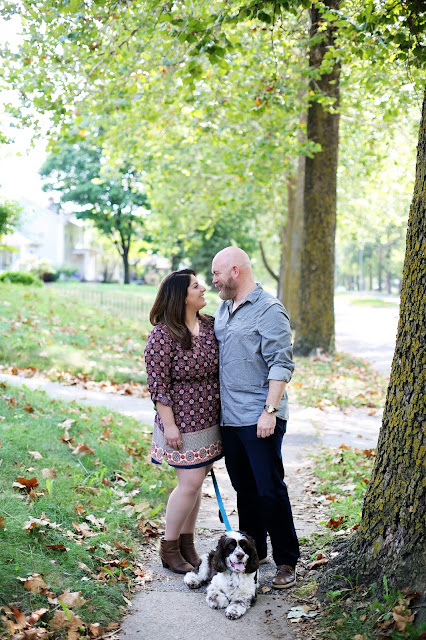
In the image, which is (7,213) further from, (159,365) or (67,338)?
(159,365)

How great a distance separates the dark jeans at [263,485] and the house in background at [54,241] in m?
55.3

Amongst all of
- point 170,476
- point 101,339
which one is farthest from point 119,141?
point 170,476

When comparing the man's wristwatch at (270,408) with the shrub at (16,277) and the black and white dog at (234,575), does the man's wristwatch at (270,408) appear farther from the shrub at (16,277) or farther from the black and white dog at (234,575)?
the shrub at (16,277)

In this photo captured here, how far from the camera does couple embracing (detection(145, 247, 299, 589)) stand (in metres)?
4.61

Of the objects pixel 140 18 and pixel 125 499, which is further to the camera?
pixel 140 18

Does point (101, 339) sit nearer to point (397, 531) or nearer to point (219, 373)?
point (219, 373)

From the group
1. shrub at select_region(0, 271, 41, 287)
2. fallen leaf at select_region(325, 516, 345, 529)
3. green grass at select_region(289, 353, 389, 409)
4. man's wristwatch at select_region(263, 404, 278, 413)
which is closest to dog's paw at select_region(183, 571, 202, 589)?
man's wristwatch at select_region(263, 404, 278, 413)

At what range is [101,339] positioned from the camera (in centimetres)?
1566

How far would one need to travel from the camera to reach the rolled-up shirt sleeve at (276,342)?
4516 millimetres

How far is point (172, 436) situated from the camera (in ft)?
15.5

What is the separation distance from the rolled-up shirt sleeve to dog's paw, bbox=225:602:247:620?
1480 mm

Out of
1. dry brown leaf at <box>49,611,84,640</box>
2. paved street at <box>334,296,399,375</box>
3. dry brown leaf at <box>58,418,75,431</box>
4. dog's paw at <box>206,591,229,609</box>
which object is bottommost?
paved street at <box>334,296,399,375</box>

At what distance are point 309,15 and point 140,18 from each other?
20.1 feet

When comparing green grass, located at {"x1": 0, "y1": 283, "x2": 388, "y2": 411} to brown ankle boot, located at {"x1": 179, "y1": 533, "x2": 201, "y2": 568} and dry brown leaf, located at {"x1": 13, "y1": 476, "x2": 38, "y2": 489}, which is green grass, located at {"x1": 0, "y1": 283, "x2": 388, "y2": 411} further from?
brown ankle boot, located at {"x1": 179, "y1": 533, "x2": 201, "y2": 568}
